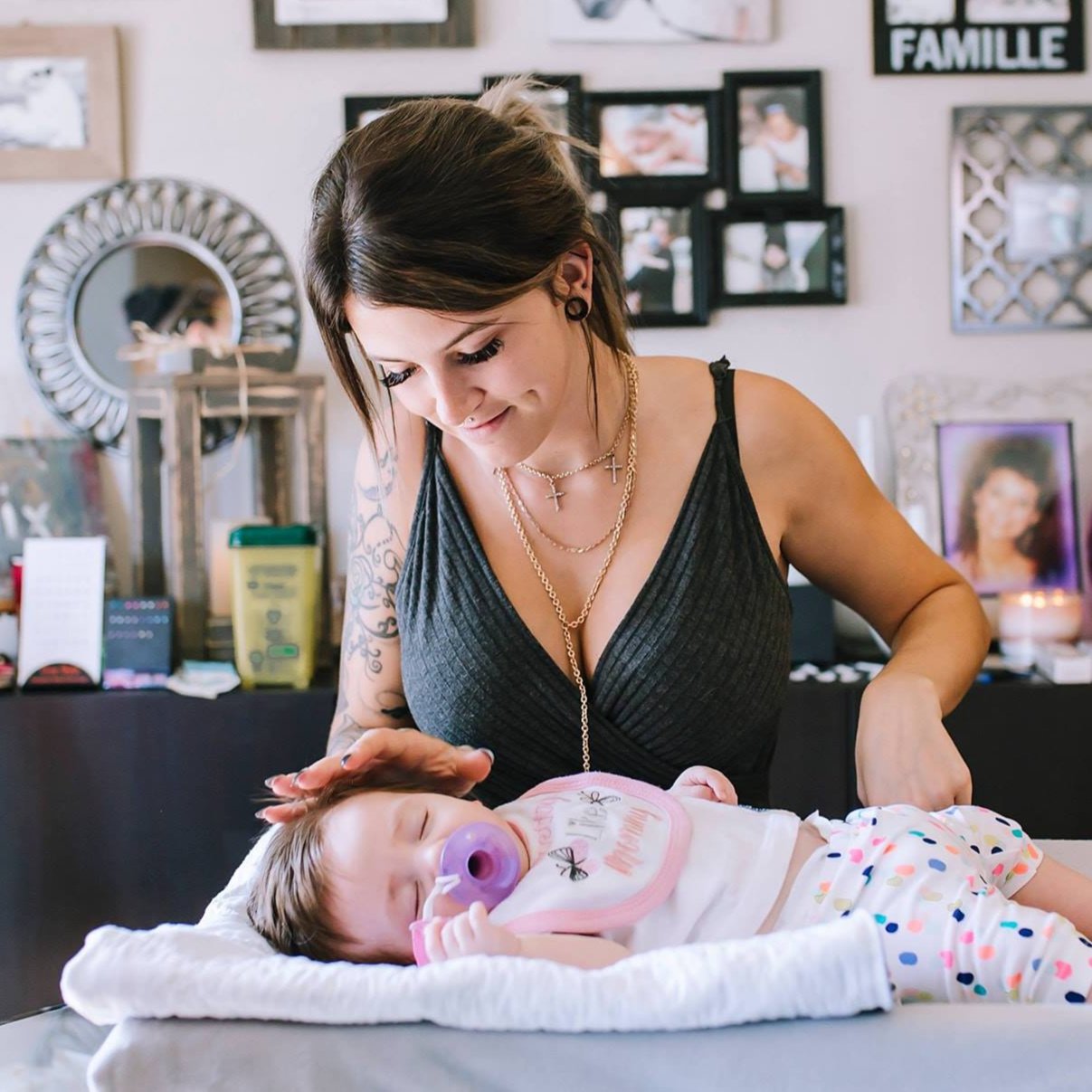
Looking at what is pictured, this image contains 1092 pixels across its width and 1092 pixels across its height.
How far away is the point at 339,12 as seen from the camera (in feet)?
8.39

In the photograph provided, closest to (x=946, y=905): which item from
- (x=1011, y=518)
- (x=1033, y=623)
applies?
(x=1033, y=623)

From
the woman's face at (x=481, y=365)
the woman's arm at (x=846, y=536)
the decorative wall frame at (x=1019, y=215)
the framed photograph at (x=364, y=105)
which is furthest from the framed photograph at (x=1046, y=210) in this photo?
the woman's face at (x=481, y=365)

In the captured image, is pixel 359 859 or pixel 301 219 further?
pixel 301 219

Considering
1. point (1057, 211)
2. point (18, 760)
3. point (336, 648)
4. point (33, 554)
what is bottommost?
point (18, 760)

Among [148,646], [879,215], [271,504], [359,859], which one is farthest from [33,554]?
[879,215]

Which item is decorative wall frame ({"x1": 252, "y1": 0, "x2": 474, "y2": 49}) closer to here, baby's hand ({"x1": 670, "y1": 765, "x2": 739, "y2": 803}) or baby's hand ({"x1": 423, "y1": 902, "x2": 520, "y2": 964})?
baby's hand ({"x1": 670, "y1": 765, "x2": 739, "y2": 803})

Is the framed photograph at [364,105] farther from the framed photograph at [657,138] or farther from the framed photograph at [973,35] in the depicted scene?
the framed photograph at [973,35]

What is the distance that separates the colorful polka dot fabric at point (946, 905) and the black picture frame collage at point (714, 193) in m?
1.69

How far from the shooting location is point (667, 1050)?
0.64 meters

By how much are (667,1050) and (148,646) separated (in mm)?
1935

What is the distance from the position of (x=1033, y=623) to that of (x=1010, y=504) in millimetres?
289

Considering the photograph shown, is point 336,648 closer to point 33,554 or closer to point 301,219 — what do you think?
point 33,554

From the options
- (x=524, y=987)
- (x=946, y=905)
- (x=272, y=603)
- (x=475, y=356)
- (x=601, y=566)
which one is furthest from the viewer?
(x=272, y=603)

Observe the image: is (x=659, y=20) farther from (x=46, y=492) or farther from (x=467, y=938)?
(x=467, y=938)
